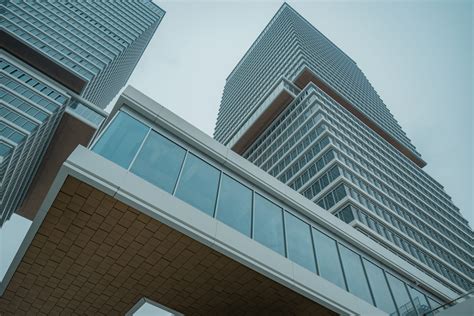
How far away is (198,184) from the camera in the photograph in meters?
10.2

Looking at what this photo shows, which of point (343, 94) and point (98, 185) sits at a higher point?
point (343, 94)

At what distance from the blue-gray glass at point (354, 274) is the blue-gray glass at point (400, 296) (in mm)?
1721

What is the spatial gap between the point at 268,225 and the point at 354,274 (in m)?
4.03

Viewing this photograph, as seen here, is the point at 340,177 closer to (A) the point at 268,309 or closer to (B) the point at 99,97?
(A) the point at 268,309

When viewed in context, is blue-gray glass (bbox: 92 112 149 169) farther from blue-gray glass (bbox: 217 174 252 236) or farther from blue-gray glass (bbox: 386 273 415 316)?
blue-gray glass (bbox: 386 273 415 316)

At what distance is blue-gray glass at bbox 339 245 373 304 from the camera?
11758mm

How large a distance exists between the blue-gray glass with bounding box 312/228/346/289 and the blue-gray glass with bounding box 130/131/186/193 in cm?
578

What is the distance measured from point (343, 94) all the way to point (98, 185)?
68646 mm

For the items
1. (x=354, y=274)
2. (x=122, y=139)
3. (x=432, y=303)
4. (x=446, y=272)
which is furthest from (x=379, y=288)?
(x=446, y=272)

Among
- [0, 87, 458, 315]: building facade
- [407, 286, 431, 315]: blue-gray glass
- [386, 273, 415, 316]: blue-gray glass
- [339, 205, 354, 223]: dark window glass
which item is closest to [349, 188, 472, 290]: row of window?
[339, 205, 354, 223]: dark window glass

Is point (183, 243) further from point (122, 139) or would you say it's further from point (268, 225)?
point (268, 225)

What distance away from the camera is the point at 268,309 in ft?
33.2

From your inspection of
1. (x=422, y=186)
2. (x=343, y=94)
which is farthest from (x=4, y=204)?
(x=422, y=186)

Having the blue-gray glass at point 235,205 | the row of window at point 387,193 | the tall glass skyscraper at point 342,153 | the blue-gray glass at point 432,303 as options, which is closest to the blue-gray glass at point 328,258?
the blue-gray glass at point 235,205
